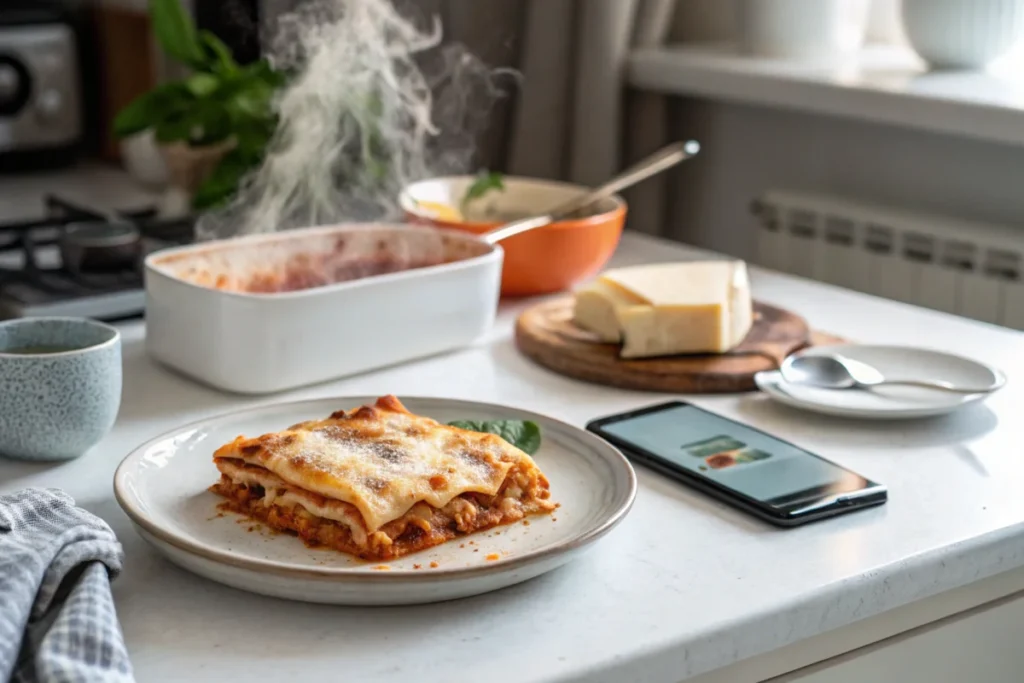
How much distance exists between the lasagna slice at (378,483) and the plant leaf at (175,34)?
1306 mm

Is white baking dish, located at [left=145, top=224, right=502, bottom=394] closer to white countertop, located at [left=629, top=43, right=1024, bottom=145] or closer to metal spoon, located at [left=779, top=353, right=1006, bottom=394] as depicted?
metal spoon, located at [left=779, top=353, right=1006, bottom=394]

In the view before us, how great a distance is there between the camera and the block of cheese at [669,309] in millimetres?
1284

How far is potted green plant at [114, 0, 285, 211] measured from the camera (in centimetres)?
191

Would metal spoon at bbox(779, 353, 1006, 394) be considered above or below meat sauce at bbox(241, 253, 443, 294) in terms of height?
below

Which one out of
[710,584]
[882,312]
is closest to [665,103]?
[882,312]

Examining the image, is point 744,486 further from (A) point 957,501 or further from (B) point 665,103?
(B) point 665,103

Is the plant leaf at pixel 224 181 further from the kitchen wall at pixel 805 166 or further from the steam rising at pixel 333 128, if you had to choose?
the kitchen wall at pixel 805 166

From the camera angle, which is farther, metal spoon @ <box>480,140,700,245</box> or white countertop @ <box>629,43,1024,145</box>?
white countertop @ <box>629,43,1024,145</box>

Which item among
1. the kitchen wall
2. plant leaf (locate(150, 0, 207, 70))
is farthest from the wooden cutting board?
plant leaf (locate(150, 0, 207, 70))

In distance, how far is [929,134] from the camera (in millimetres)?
1979

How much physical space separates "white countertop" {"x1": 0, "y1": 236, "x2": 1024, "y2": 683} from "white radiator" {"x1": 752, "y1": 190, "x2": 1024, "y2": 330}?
62cm

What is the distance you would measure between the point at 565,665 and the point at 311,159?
89 centimetres

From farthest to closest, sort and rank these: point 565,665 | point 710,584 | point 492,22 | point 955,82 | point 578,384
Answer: point 492,22, point 955,82, point 578,384, point 710,584, point 565,665

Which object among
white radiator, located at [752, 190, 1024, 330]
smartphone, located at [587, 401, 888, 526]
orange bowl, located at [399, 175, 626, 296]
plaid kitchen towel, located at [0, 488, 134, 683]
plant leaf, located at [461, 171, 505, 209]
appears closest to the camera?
plaid kitchen towel, located at [0, 488, 134, 683]
